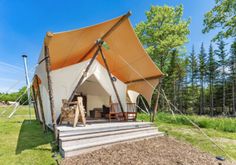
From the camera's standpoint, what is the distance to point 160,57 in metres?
18.2

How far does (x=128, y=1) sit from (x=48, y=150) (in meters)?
10.3

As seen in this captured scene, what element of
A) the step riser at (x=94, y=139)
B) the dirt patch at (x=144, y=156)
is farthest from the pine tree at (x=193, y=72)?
the dirt patch at (x=144, y=156)

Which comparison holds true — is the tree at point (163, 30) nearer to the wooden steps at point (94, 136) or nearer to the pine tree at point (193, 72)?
the pine tree at point (193, 72)

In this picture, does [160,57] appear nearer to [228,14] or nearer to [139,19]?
[139,19]

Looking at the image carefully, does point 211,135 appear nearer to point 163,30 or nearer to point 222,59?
point 163,30

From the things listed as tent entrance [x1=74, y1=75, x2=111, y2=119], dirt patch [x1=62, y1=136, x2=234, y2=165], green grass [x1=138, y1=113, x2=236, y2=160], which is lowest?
green grass [x1=138, y1=113, x2=236, y2=160]

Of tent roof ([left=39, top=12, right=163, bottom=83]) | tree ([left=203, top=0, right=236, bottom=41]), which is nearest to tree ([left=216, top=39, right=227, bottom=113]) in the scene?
tree ([left=203, top=0, right=236, bottom=41])

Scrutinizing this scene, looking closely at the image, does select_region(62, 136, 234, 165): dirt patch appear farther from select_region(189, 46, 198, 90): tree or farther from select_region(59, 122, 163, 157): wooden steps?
select_region(189, 46, 198, 90): tree

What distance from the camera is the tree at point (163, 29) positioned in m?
16.5

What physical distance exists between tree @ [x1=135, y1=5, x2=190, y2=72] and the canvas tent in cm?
1020

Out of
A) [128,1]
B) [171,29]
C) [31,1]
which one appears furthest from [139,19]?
[31,1]

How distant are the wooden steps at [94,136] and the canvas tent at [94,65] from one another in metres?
0.97

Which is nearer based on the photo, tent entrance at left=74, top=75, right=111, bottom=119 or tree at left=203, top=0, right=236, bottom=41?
tent entrance at left=74, top=75, right=111, bottom=119

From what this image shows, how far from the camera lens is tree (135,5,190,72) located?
16500mm
